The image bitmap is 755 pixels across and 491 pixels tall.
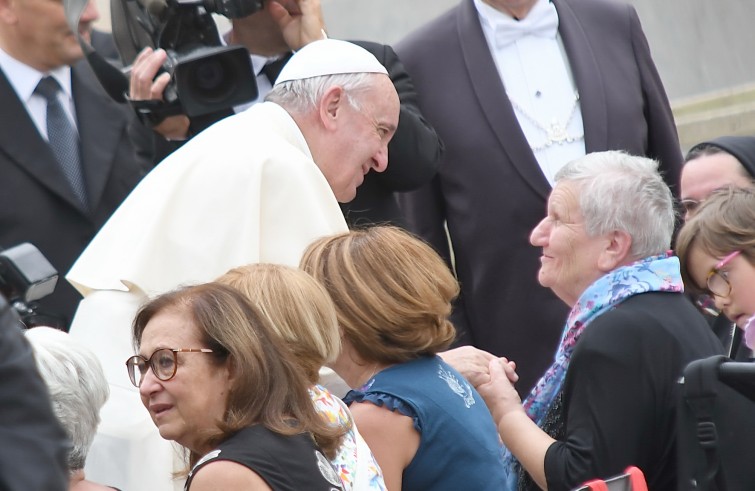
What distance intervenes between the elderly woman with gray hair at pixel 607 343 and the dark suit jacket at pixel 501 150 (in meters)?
0.64

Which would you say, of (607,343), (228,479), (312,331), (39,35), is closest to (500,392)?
(607,343)

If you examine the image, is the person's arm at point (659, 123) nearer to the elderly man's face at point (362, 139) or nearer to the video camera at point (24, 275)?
the elderly man's face at point (362, 139)

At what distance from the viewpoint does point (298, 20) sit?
4.48m

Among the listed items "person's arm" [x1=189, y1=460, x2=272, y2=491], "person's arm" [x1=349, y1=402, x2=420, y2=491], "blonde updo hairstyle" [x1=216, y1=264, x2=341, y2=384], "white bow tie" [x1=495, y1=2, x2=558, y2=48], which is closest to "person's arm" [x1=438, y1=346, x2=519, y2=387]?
"person's arm" [x1=349, y1=402, x2=420, y2=491]

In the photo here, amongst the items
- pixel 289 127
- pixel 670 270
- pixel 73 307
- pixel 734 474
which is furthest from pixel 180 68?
pixel 734 474

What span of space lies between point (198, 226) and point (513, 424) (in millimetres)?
934

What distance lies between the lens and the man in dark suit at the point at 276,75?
4359 millimetres

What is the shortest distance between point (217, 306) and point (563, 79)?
2263 mm

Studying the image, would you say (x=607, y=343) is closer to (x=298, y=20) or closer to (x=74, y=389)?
(x=74, y=389)

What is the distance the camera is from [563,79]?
4.91 metres

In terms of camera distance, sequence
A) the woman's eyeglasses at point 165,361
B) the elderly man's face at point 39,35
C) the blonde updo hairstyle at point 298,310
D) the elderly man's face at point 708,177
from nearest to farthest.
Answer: the woman's eyeglasses at point 165,361 < the blonde updo hairstyle at point 298,310 < the elderly man's face at point 39,35 < the elderly man's face at point 708,177

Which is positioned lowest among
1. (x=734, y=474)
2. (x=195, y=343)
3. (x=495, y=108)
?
(x=734, y=474)

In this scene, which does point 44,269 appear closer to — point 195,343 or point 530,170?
point 195,343

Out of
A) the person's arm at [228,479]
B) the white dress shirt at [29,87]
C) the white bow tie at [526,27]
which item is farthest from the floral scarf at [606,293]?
the white dress shirt at [29,87]
